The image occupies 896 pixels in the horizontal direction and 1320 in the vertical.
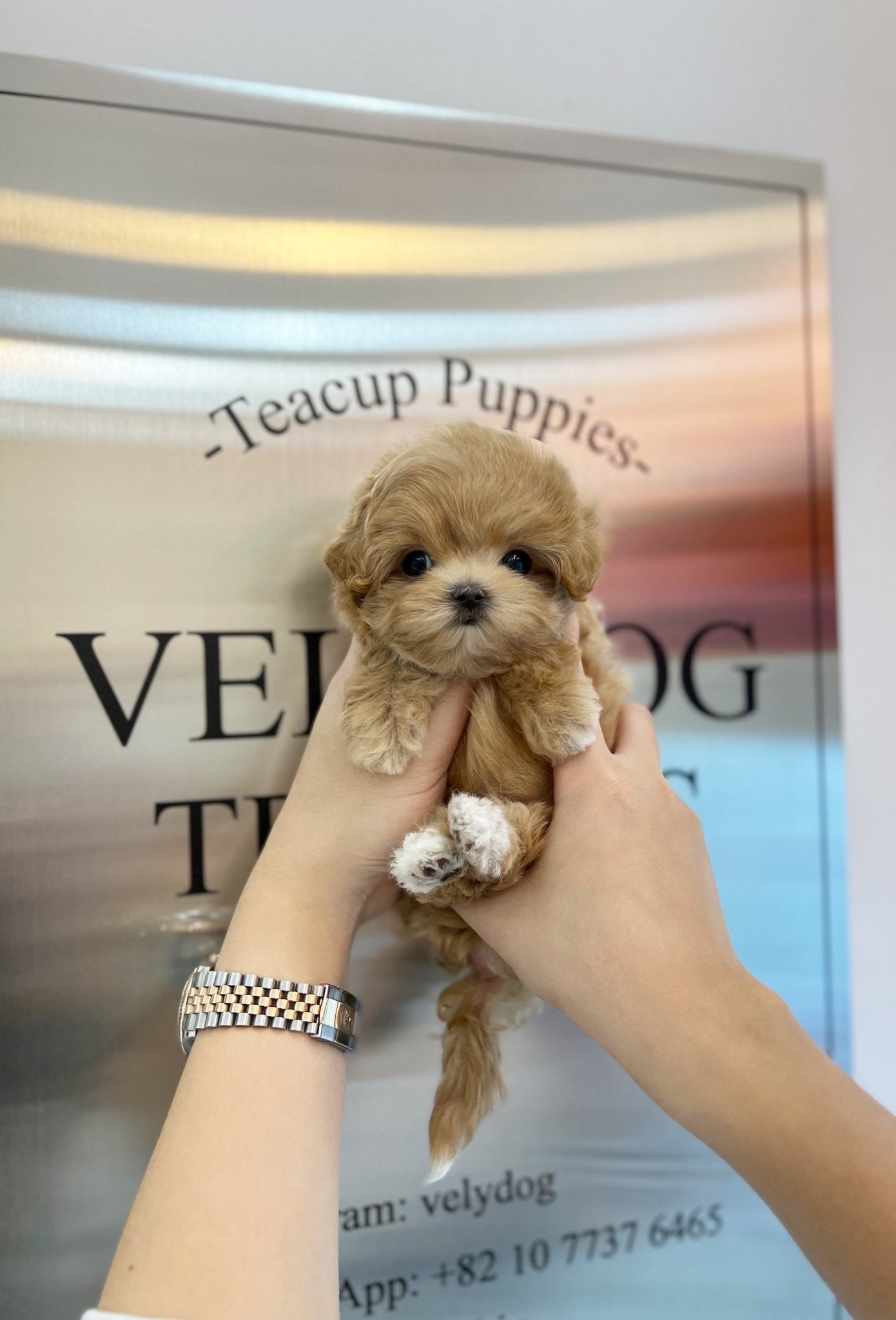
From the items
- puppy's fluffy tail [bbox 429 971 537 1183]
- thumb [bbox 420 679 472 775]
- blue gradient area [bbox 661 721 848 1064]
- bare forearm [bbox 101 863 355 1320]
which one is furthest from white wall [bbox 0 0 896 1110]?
bare forearm [bbox 101 863 355 1320]

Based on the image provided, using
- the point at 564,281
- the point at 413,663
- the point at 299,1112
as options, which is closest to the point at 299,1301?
the point at 299,1112

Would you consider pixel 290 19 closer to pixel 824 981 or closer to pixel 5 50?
pixel 5 50

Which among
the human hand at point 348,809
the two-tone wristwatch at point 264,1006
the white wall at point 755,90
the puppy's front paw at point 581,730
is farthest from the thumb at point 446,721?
the white wall at point 755,90

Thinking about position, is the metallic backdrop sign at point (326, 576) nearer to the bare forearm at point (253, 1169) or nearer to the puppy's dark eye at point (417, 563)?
the bare forearm at point (253, 1169)

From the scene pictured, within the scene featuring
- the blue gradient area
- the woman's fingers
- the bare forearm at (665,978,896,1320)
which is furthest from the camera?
the blue gradient area

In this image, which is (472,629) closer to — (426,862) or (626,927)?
(426,862)

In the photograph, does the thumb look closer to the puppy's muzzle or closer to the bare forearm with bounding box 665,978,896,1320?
the puppy's muzzle

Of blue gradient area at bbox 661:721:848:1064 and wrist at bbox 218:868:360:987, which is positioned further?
blue gradient area at bbox 661:721:848:1064

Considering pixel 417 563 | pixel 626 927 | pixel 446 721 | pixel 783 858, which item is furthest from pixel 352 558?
pixel 783 858
